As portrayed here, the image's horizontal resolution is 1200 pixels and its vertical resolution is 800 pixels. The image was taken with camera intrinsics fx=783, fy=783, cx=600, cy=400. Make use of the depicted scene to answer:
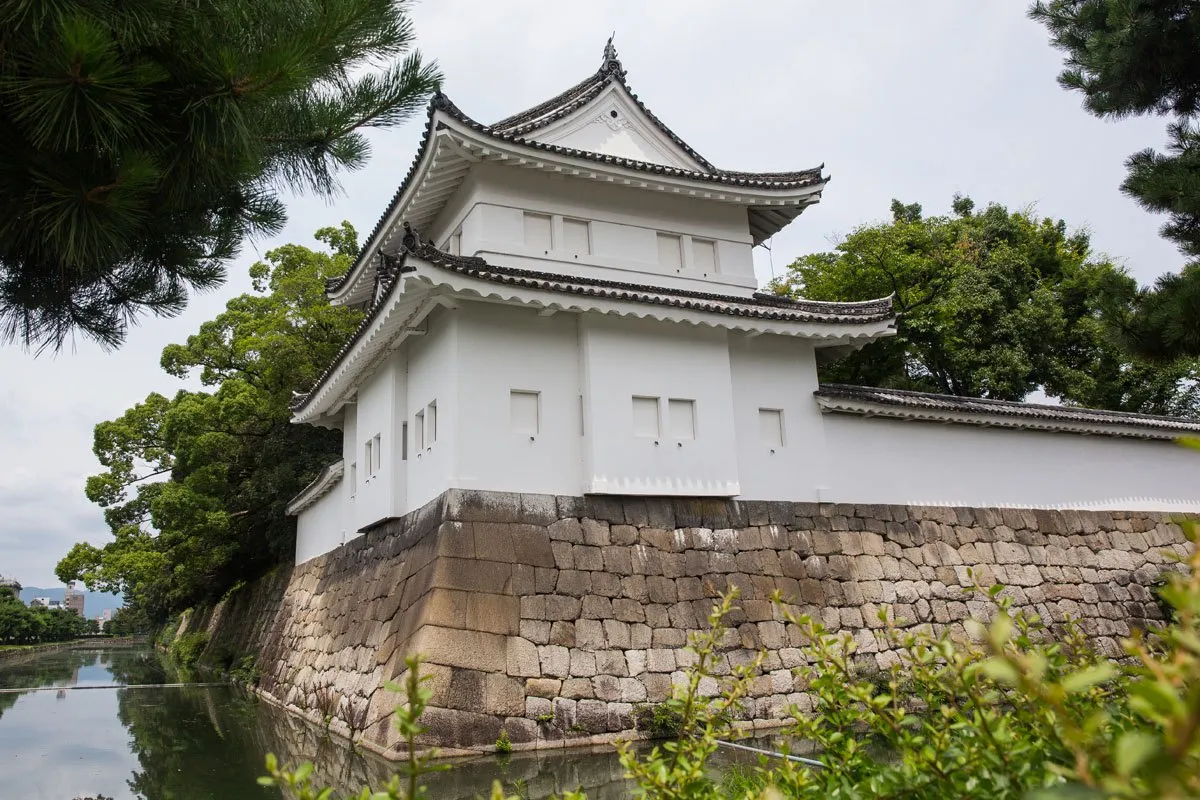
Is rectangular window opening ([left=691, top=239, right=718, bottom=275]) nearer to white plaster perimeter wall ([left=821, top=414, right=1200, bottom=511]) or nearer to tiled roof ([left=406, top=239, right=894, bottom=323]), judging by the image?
tiled roof ([left=406, top=239, right=894, bottom=323])

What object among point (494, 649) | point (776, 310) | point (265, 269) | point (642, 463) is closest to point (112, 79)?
point (494, 649)

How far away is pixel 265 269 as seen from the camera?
22844 millimetres

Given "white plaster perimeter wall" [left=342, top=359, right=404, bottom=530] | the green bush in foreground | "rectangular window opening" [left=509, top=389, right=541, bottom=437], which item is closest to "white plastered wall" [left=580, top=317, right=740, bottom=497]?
"rectangular window opening" [left=509, top=389, right=541, bottom=437]

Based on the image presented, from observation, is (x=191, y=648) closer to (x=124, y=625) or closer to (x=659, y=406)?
(x=659, y=406)

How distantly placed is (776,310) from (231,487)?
50.3 ft

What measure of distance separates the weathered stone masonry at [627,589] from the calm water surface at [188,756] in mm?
559

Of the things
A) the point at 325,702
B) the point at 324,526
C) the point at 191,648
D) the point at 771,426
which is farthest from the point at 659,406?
the point at 191,648

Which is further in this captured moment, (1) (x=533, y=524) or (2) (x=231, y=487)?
(2) (x=231, y=487)

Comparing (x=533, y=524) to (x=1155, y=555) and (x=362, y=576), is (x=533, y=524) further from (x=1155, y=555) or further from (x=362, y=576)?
(x=1155, y=555)

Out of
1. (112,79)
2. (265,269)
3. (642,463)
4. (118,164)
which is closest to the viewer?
(112,79)

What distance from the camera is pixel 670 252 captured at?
11984 mm

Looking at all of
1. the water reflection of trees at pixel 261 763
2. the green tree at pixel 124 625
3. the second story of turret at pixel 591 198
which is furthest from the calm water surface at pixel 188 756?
the green tree at pixel 124 625

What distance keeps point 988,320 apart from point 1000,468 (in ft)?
32.8

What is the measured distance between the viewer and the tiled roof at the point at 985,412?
11.4 meters
